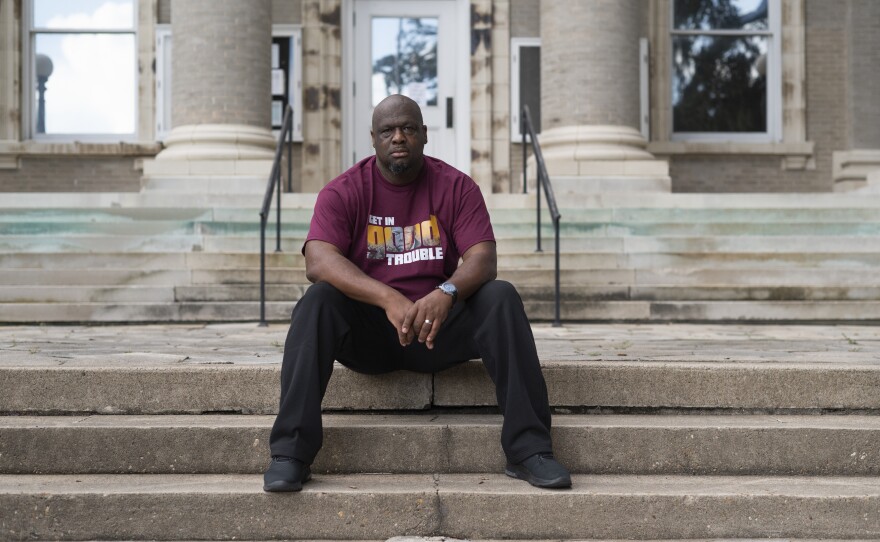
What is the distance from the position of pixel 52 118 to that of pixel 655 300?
8746mm

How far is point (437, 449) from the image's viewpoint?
3.91 m

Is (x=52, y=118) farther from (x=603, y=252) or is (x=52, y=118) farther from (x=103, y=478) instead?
(x=103, y=478)

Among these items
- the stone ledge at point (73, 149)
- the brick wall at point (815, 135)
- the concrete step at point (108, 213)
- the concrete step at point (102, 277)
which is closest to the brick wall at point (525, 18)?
the brick wall at point (815, 135)

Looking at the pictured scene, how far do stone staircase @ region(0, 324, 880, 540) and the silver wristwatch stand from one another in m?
0.49

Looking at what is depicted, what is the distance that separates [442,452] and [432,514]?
379 mm

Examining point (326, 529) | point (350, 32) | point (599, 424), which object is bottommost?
point (326, 529)

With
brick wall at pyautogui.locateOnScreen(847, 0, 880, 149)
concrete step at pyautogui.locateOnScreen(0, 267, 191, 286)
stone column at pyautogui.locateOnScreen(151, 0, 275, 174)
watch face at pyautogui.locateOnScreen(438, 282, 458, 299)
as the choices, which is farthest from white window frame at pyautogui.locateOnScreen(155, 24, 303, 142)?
watch face at pyautogui.locateOnScreen(438, 282, 458, 299)

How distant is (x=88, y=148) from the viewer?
42.3 ft

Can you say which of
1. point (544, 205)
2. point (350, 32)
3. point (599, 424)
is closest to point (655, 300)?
point (544, 205)

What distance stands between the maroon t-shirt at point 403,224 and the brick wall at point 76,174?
9500mm

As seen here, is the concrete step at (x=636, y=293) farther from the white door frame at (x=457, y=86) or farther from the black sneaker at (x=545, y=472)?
the white door frame at (x=457, y=86)

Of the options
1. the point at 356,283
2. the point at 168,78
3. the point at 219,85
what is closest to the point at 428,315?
the point at 356,283

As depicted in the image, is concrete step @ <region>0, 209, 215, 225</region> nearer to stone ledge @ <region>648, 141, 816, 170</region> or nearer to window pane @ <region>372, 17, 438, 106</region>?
window pane @ <region>372, 17, 438, 106</region>

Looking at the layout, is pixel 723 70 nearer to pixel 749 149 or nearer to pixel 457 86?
pixel 749 149
